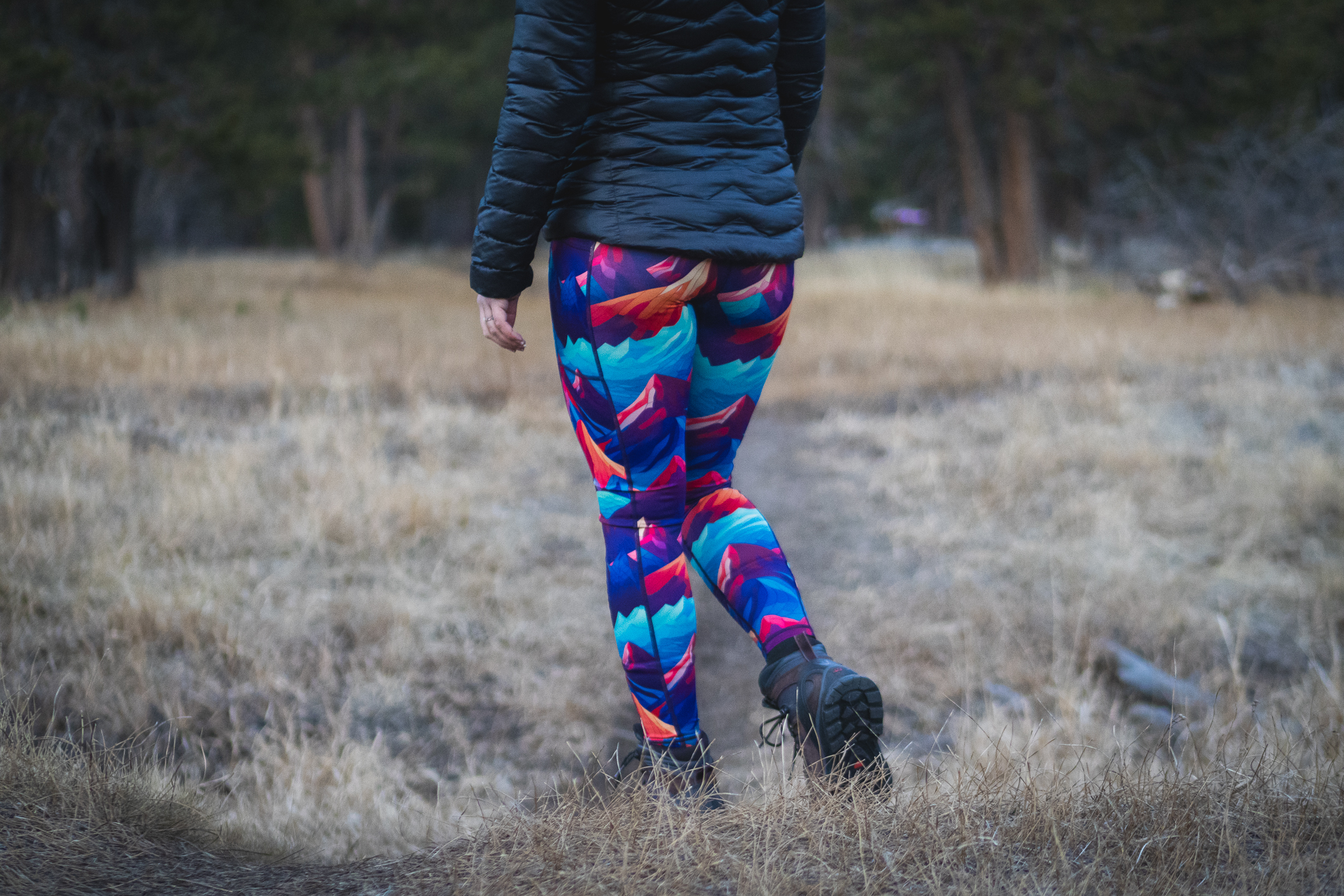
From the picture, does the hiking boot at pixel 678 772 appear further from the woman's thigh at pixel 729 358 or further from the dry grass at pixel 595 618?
the woman's thigh at pixel 729 358

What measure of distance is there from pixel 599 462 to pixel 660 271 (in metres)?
0.40

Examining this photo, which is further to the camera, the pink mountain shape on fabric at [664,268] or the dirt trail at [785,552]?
the dirt trail at [785,552]

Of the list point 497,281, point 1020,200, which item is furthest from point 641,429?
point 1020,200

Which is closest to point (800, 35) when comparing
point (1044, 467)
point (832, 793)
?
point (832, 793)

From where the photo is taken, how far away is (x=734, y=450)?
2.05 meters

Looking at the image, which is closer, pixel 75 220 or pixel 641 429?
pixel 641 429

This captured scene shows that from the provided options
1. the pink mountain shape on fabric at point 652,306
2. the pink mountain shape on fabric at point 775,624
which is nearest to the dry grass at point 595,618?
the pink mountain shape on fabric at point 775,624

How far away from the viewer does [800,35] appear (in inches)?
80.4

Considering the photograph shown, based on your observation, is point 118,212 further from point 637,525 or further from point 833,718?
point 833,718

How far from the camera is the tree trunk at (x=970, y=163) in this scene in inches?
490

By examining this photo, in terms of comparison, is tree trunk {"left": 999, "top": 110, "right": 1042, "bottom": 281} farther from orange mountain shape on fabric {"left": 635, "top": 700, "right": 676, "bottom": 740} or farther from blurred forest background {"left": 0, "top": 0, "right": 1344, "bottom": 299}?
orange mountain shape on fabric {"left": 635, "top": 700, "right": 676, "bottom": 740}

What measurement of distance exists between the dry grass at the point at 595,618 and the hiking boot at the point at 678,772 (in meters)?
0.09

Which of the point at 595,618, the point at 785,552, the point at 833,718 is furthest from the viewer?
the point at 785,552

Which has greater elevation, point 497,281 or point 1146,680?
point 497,281
